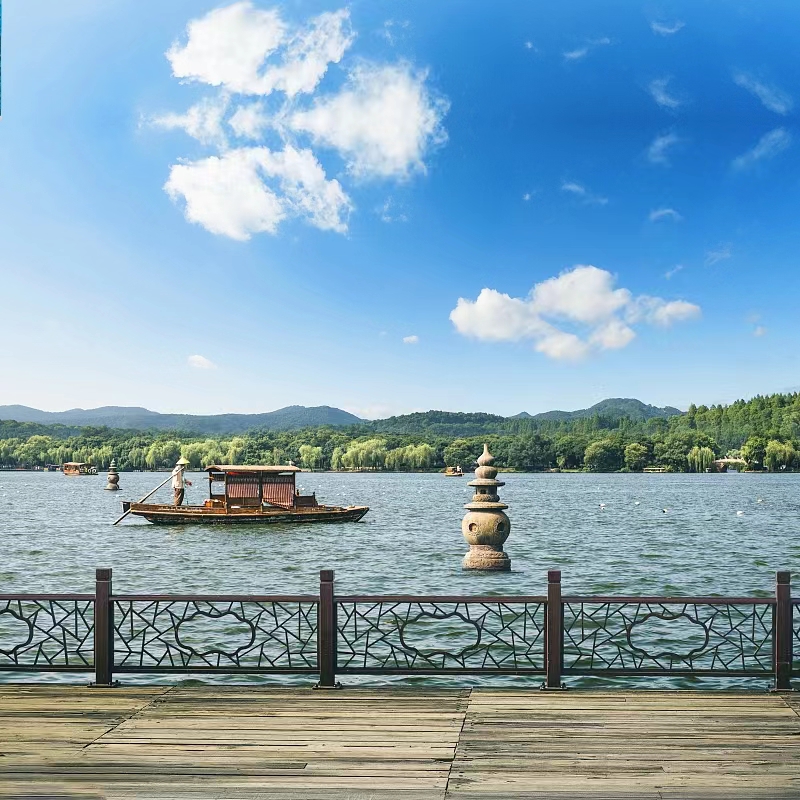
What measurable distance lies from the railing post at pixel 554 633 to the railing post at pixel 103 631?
452 cm

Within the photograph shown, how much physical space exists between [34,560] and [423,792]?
36.7 metres

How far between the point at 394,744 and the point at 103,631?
3646 millimetres

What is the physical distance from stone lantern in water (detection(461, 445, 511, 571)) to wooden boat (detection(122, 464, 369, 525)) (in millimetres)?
27018

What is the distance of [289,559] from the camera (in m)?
40.3

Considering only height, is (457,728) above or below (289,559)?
above

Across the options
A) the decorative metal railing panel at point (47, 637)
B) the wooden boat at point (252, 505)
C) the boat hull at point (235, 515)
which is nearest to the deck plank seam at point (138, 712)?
the decorative metal railing panel at point (47, 637)

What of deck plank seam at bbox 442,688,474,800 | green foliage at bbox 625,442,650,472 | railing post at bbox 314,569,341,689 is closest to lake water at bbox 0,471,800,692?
railing post at bbox 314,569,341,689

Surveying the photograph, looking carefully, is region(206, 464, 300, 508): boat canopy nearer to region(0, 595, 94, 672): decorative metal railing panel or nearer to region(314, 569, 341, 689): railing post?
region(0, 595, 94, 672): decorative metal railing panel

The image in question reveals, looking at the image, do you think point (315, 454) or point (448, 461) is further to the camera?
point (448, 461)

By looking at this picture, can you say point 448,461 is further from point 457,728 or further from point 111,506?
point 457,728

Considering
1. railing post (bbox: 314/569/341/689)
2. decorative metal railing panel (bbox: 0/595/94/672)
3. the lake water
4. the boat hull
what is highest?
railing post (bbox: 314/569/341/689)

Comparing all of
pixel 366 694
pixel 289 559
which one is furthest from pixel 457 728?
pixel 289 559

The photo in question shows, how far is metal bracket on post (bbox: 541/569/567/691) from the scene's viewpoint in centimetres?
952

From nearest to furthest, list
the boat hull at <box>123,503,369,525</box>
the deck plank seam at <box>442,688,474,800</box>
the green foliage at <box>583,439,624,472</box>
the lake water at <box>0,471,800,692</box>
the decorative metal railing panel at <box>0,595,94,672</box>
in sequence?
the deck plank seam at <box>442,688,474,800</box>, the decorative metal railing panel at <box>0,595,94,672</box>, the lake water at <box>0,471,800,692</box>, the boat hull at <box>123,503,369,525</box>, the green foliage at <box>583,439,624,472</box>
